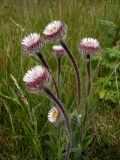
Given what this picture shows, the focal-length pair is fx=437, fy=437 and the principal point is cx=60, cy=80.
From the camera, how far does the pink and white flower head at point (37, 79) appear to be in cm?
144

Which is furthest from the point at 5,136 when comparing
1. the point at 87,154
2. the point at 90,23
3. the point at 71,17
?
the point at 71,17

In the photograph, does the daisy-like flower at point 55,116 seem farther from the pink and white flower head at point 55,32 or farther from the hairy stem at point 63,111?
the pink and white flower head at point 55,32

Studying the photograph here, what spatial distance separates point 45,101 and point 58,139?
1.34 feet

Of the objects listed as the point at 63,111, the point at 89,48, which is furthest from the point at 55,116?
the point at 89,48

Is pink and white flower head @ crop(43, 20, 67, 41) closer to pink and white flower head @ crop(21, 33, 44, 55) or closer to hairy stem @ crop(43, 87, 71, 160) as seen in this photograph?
pink and white flower head @ crop(21, 33, 44, 55)

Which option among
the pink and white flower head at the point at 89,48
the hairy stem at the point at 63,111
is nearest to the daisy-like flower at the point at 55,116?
the hairy stem at the point at 63,111

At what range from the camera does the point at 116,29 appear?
3.40 meters

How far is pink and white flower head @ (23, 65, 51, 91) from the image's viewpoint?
1.44 metres

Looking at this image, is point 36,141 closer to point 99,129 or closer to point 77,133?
point 77,133

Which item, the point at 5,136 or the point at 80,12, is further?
the point at 80,12

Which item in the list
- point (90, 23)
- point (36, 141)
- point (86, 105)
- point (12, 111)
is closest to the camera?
point (86, 105)

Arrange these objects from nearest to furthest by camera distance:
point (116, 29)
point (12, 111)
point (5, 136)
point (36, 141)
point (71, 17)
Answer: point (36, 141)
point (5, 136)
point (12, 111)
point (116, 29)
point (71, 17)

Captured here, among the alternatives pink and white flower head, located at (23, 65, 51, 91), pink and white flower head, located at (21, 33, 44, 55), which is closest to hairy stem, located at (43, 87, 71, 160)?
pink and white flower head, located at (23, 65, 51, 91)

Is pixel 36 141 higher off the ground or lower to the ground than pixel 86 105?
lower
